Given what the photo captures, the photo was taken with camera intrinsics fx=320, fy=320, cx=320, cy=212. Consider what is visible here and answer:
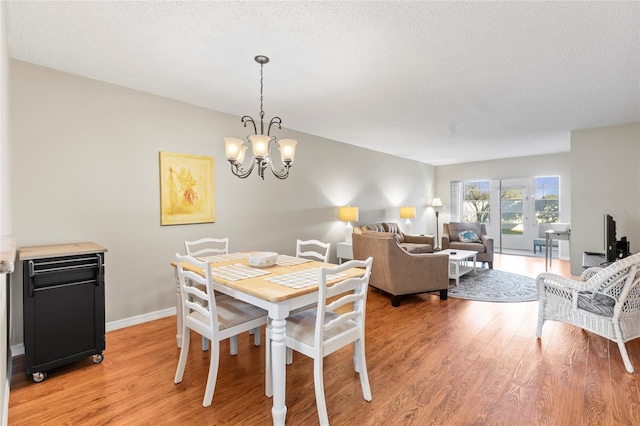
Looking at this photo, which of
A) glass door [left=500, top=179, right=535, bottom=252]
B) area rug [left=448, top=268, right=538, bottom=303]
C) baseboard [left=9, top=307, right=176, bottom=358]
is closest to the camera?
baseboard [left=9, top=307, right=176, bottom=358]

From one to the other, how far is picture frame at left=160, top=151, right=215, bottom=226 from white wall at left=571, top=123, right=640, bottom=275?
5403mm

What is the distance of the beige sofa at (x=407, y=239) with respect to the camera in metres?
5.78

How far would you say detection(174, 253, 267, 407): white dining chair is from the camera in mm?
1973

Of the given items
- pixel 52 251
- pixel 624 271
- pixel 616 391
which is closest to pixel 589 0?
pixel 624 271

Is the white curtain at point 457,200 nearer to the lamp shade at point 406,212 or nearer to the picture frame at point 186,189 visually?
the lamp shade at point 406,212

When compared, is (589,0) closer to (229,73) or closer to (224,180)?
(229,73)

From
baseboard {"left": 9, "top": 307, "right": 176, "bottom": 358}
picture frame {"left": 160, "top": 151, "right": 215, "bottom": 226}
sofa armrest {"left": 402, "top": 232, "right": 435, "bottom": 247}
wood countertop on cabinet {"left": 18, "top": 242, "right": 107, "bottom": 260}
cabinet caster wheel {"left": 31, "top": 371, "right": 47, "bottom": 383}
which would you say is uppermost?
picture frame {"left": 160, "top": 151, "right": 215, "bottom": 226}

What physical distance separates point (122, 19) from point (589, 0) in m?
2.84

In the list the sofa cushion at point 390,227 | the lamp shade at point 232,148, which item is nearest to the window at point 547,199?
the sofa cushion at point 390,227

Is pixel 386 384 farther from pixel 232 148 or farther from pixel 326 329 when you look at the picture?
pixel 232 148

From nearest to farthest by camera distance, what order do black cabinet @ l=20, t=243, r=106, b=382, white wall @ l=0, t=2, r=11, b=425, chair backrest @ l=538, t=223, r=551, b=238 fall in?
white wall @ l=0, t=2, r=11, b=425
black cabinet @ l=20, t=243, r=106, b=382
chair backrest @ l=538, t=223, r=551, b=238

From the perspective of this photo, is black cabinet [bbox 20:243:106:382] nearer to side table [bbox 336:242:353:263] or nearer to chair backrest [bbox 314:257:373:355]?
chair backrest [bbox 314:257:373:355]

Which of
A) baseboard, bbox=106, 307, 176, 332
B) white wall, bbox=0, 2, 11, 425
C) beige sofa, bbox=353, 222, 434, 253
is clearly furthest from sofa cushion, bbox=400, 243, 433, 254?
white wall, bbox=0, 2, 11, 425

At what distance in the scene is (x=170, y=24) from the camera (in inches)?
82.9
